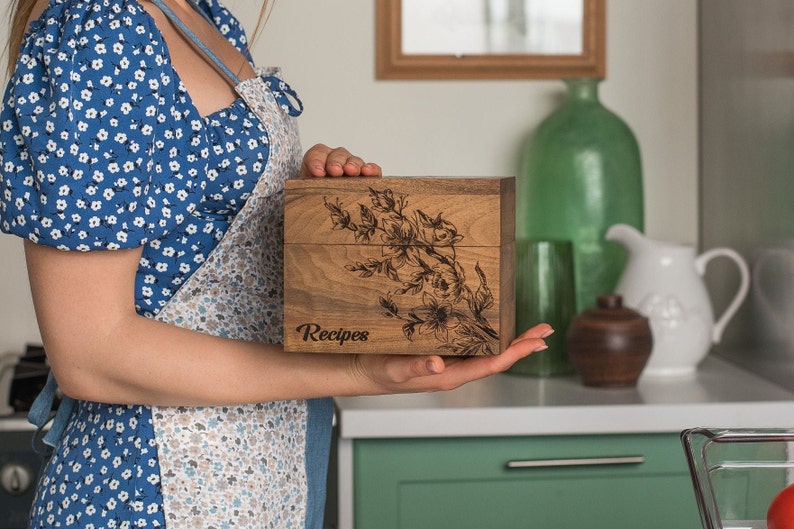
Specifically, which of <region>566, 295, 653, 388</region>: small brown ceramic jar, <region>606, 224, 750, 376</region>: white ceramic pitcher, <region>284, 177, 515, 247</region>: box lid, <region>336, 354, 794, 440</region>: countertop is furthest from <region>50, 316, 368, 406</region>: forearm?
<region>606, 224, 750, 376</region>: white ceramic pitcher

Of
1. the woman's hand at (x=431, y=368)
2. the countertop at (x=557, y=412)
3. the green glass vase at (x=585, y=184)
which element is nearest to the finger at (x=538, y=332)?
the woman's hand at (x=431, y=368)

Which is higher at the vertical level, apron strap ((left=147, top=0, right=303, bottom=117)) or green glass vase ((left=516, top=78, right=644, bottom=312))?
apron strap ((left=147, top=0, right=303, bottom=117))

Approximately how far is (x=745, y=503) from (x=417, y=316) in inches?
11.1

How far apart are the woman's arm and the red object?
8.6 inches

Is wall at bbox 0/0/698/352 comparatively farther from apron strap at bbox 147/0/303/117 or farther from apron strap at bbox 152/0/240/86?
apron strap at bbox 152/0/240/86

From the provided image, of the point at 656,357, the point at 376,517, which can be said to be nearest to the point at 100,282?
the point at 376,517

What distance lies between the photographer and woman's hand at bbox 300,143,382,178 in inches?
36.8

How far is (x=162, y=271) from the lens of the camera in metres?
0.92

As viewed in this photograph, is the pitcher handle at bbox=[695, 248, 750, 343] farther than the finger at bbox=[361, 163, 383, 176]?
Yes

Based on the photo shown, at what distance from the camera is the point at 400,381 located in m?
0.86

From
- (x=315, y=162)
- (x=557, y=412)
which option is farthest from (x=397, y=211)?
(x=557, y=412)

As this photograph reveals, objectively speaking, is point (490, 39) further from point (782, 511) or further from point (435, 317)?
point (782, 511)

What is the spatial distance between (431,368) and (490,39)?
4.17 ft

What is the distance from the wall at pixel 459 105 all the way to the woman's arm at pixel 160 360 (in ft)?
3.75
